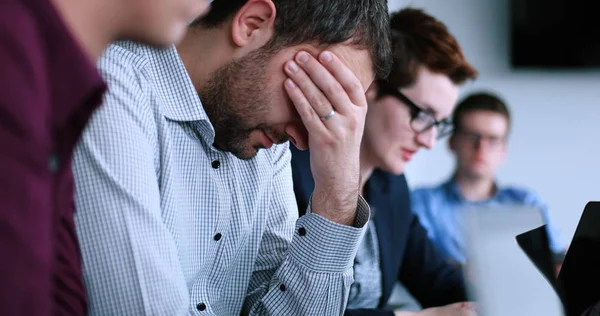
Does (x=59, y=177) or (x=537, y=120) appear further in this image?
(x=537, y=120)

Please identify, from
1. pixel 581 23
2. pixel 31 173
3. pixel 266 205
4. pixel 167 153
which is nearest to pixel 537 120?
pixel 581 23

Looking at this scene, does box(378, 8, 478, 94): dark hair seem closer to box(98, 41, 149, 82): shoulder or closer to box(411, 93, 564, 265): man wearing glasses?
box(98, 41, 149, 82): shoulder

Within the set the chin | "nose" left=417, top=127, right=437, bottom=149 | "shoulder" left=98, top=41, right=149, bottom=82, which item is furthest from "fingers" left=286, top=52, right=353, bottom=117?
"nose" left=417, top=127, right=437, bottom=149

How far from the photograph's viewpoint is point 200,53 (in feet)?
3.71

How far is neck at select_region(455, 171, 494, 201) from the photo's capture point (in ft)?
9.81

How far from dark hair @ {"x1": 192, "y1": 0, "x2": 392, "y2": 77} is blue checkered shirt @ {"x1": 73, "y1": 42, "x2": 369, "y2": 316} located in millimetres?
102

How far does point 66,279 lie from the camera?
2.76 ft

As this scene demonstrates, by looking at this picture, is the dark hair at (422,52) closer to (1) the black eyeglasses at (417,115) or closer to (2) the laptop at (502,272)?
(1) the black eyeglasses at (417,115)

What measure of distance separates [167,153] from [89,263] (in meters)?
0.22

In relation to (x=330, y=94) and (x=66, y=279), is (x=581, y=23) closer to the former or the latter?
(x=330, y=94)

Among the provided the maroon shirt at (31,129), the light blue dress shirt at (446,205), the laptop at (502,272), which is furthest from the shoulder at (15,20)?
the light blue dress shirt at (446,205)

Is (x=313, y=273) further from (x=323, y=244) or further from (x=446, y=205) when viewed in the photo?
(x=446, y=205)

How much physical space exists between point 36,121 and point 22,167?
3cm

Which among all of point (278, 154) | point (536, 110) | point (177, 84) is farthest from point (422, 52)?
point (536, 110)
